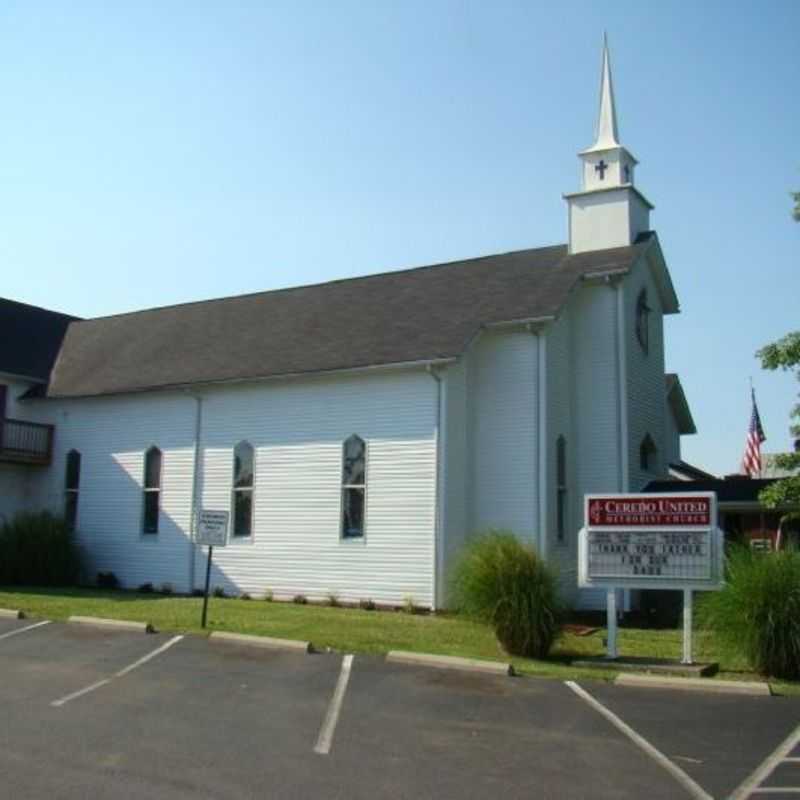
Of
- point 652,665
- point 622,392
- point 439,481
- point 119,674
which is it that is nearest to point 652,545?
point 652,665

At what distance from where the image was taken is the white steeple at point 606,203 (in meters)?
27.5

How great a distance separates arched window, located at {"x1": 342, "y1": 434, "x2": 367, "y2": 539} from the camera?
A: 951 inches

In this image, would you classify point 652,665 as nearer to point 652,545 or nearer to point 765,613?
point 765,613

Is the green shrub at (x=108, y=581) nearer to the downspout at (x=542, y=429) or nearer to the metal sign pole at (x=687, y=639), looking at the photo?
the downspout at (x=542, y=429)

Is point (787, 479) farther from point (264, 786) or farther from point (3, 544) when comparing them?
point (3, 544)

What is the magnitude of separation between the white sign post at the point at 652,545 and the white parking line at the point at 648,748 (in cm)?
318

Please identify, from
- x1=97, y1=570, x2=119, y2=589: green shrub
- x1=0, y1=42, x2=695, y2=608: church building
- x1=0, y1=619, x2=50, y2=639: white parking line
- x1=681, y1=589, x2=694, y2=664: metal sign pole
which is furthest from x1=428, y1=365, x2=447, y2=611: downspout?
x1=97, y1=570, x2=119, y2=589: green shrub

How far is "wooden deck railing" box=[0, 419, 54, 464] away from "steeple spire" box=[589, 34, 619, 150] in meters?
18.4

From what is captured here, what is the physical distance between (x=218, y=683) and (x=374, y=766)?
4412mm

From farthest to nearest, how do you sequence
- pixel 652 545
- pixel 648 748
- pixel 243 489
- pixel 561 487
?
pixel 243 489
pixel 561 487
pixel 652 545
pixel 648 748

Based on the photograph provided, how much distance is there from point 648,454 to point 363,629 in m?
12.4

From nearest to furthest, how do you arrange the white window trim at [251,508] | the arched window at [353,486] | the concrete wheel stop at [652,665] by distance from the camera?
the concrete wheel stop at [652,665]
the arched window at [353,486]
the white window trim at [251,508]

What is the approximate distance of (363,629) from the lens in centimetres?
1834

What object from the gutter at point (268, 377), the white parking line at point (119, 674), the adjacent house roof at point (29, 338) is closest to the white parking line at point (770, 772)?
the white parking line at point (119, 674)
